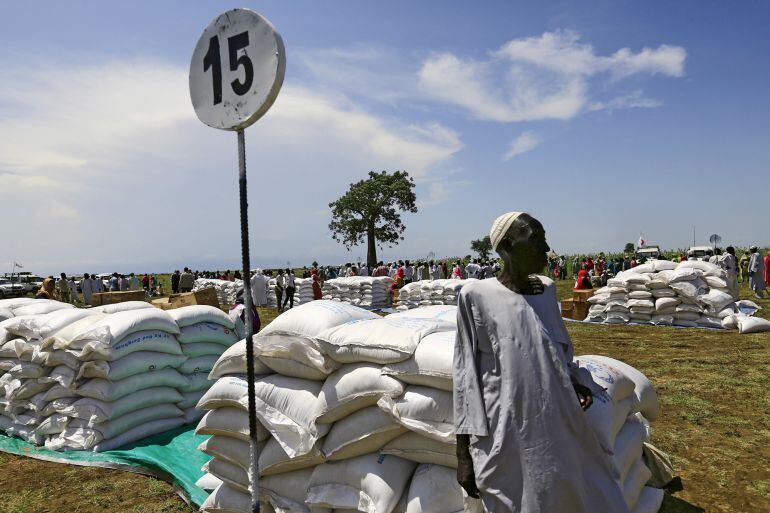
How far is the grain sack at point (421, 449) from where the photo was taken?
7.97ft

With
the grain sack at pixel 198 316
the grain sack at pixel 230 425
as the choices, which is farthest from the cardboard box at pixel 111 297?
the grain sack at pixel 230 425

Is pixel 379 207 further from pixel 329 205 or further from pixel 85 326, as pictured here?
pixel 85 326

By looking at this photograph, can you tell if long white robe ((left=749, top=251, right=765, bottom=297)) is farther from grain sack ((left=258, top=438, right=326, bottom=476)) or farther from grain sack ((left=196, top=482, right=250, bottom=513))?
grain sack ((left=196, top=482, right=250, bottom=513))

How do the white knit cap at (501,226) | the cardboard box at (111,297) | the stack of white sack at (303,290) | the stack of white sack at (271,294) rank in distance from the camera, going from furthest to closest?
the stack of white sack at (271,294) < the stack of white sack at (303,290) < the cardboard box at (111,297) < the white knit cap at (501,226)

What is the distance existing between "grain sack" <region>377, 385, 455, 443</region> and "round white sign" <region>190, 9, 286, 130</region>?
1.61 m

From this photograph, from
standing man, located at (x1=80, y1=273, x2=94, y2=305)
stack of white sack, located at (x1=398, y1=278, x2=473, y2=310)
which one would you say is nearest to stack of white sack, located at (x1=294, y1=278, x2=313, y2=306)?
stack of white sack, located at (x1=398, y1=278, x2=473, y2=310)

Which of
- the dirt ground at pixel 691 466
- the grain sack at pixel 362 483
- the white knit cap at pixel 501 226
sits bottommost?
the dirt ground at pixel 691 466

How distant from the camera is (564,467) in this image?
68.9 inches

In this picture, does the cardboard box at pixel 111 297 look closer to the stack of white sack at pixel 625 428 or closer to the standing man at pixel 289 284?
the standing man at pixel 289 284

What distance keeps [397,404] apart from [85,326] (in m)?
3.88

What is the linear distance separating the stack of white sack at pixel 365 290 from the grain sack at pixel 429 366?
14271mm

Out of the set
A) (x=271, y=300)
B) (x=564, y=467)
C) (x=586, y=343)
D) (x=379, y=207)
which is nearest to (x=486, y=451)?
(x=564, y=467)

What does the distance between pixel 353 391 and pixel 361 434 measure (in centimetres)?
24

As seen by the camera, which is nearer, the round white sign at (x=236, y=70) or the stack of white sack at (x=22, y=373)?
the round white sign at (x=236, y=70)
